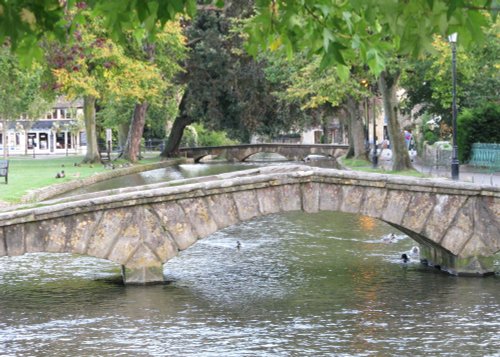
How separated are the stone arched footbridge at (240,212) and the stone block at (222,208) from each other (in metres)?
0.02

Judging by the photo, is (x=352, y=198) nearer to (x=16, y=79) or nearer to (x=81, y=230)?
(x=81, y=230)

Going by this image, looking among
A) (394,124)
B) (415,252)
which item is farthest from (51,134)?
(415,252)

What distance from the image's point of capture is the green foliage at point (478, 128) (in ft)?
144

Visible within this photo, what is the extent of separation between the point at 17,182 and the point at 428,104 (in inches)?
959

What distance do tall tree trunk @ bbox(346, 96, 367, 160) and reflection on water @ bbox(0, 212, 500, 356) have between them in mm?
34154

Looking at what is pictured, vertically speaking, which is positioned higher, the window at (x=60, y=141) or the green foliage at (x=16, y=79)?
the green foliage at (x=16, y=79)

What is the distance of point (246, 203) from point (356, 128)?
40537mm

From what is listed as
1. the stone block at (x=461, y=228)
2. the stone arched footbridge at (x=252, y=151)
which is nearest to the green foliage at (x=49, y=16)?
the stone block at (x=461, y=228)

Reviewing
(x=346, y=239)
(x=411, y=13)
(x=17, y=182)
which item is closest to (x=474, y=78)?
(x=17, y=182)

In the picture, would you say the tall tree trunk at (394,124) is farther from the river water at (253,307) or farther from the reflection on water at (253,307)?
the reflection on water at (253,307)

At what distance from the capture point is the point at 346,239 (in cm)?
2416

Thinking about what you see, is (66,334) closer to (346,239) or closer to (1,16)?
(1,16)

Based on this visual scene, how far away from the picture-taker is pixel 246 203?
57.8 feet

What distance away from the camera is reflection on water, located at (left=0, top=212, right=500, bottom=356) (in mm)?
13484
